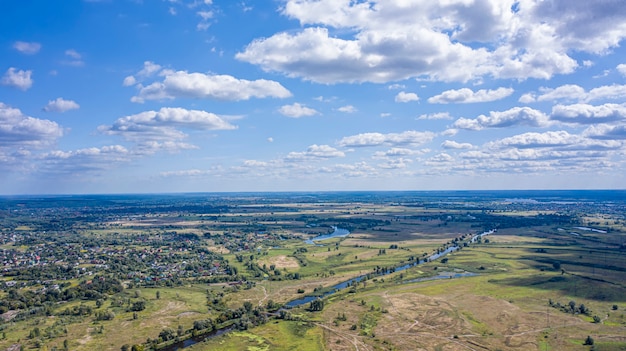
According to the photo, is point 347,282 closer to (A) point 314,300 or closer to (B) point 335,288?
(B) point 335,288

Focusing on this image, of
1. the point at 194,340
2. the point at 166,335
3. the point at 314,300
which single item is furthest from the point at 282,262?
the point at 166,335

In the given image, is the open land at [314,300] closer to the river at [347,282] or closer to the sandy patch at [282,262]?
the sandy patch at [282,262]

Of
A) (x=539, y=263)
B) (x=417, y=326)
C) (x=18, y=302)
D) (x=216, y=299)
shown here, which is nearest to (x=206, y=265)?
(x=216, y=299)

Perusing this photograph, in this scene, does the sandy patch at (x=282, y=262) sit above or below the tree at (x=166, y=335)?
above

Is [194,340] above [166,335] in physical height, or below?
below

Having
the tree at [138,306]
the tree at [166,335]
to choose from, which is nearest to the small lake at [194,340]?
Result: the tree at [166,335]

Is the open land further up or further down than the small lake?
further up

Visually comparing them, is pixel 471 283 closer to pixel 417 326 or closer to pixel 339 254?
pixel 417 326

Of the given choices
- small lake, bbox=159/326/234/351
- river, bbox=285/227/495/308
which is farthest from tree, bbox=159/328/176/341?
Answer: river, bbox=285/227/495/308

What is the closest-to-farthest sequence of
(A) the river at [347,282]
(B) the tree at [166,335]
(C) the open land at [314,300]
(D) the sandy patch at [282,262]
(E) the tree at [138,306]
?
(C) the open land at [314,300] < (B) the tree at [166,335] < (E) the tree at [138,306] < (A) the river at [347,282] < (D) the sandy patch at [282,262]

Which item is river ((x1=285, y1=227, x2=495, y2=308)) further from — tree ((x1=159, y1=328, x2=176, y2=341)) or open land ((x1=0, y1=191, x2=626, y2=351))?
tree ((x1=159, y1=328, x2=176, y2=341))

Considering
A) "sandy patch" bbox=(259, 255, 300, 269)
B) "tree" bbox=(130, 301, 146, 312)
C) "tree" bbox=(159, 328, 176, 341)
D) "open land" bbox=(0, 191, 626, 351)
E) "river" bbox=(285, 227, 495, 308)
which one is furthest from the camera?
"sandy patch" bbox=(259, 255, 300, 269)
